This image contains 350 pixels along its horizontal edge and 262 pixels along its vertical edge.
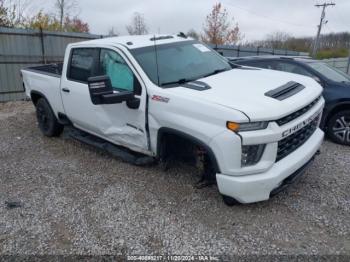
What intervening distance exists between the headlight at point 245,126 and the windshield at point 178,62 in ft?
3.50

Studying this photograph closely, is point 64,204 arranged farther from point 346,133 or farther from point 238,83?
point 346,133

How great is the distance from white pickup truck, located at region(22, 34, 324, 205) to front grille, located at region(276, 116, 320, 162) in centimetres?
1

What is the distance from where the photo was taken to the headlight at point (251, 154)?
2.89 metres

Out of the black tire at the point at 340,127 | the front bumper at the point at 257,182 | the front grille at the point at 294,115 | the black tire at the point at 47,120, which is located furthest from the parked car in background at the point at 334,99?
the black tire at the point at 47,120

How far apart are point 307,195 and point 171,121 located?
72.7 inches

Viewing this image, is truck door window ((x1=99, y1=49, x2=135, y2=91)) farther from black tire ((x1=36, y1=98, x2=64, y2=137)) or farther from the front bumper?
black tire ((x1=36, y1=98, x2=64, y2=137))

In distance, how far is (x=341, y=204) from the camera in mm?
3445

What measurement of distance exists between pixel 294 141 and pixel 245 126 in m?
0.80

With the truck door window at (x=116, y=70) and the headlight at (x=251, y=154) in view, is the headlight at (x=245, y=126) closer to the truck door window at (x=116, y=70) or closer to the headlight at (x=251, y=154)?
the headlight at (x=251, y=154)

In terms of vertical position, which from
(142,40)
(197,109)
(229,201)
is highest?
(142,40)

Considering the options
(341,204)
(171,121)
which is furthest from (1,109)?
(341,204)

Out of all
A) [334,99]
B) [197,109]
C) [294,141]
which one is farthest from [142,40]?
[334,99]

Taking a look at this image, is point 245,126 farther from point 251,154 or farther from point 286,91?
point 286,91

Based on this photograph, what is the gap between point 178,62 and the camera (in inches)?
158
